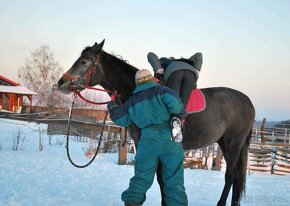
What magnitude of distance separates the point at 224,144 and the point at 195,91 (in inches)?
41.1

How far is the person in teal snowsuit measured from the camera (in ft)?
9.06

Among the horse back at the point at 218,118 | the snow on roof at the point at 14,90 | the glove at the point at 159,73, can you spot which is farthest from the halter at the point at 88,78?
the snow on roof at the point at 14,90

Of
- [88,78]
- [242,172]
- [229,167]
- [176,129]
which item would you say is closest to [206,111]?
[229,167]

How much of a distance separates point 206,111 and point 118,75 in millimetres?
1284

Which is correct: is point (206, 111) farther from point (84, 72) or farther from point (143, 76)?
point (84, 72)

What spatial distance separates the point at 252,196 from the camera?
5484 millimetres

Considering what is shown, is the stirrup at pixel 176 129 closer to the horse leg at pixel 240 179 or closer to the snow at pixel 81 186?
the snow at pixel 81 186

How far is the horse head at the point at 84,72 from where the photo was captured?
3.74m

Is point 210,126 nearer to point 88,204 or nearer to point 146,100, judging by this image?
point 146,100

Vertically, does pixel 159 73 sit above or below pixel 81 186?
above

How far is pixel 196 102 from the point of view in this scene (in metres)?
3.84

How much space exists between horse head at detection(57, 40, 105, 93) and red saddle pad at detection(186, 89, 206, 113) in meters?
1.22

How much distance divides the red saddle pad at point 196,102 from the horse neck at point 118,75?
77 centimetres

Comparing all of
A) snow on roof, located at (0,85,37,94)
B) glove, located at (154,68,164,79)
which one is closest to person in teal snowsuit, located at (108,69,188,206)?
glove, located at (154,68,164,79)
